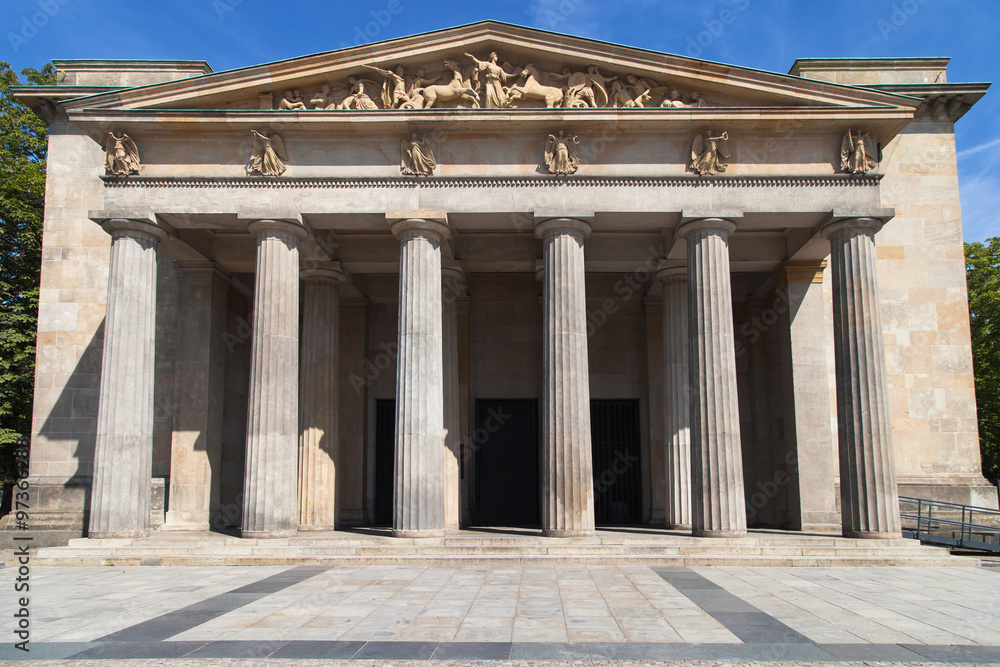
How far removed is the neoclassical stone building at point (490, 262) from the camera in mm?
21922

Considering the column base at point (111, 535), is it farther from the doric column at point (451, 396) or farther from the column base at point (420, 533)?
the doric column at point (451, 396)

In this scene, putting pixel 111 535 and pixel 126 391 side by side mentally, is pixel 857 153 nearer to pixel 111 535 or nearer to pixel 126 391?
pixel 126 391

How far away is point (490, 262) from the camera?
2816 centimetres

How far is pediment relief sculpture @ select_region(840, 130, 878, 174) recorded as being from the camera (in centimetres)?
2264

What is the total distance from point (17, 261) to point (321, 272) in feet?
50.3

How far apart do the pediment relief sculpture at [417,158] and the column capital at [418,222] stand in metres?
1.20

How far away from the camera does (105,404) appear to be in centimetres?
2200

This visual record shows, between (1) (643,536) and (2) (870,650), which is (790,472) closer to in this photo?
(1) (643,536)

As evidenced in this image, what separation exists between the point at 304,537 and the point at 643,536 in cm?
957

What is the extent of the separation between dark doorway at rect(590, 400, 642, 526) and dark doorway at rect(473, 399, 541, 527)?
242 cm

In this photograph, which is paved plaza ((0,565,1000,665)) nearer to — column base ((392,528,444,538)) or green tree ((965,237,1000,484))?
column base ((392,528,444,538))

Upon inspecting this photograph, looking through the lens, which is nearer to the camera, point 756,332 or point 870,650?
point 870,650

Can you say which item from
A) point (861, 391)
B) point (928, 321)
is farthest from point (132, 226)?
point (928, 321)

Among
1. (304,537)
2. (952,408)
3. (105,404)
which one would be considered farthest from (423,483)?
(952,408)
